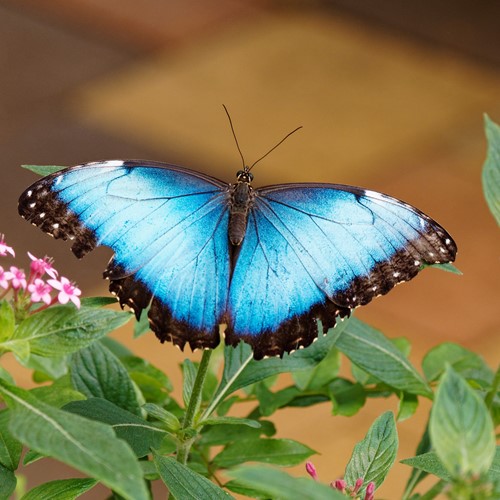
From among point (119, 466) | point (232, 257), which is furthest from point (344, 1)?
point (119, 466)

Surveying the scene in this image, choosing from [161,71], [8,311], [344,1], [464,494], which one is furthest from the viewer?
[344,1]

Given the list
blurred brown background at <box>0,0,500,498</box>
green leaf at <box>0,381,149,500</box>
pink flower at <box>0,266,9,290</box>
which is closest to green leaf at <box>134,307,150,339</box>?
pink flower at <box>0,266,9,290</box>

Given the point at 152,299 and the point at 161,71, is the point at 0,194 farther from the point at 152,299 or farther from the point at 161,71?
the point at 152,299

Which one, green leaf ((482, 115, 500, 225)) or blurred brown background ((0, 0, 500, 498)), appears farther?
blurred brown background ((0, 0, 500, 498))

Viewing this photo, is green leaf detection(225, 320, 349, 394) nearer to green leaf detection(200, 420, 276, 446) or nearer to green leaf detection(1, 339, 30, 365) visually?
green leaf detection(200, 420, 276, 446)

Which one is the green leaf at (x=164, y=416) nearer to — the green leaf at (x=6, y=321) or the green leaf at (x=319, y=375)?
the green leaf at (x=6, y=321)

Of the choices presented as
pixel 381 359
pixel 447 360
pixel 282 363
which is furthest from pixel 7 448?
pixel 447 360

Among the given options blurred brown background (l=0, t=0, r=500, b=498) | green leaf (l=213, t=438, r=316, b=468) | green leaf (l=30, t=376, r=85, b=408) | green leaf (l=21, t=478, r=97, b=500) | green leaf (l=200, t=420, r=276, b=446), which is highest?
blurred brown background (l=0, t=0, r=500, b=498)
